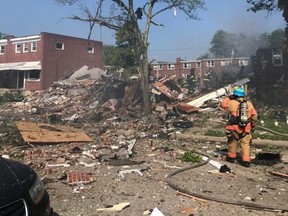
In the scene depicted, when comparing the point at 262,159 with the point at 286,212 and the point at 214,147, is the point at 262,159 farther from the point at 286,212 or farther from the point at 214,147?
the point at 286,212

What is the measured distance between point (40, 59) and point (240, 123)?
113ft

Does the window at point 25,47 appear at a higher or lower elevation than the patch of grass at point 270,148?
higher

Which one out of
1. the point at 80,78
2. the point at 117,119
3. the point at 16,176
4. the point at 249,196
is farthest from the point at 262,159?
the point at 80,78

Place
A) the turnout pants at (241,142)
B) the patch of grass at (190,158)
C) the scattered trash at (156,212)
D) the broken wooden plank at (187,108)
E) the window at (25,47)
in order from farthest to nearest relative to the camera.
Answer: the window at (25,47), the broken wooden plank at (187,108), the patch of grass at (190,158), the turnout pants at (241,142), the scattered trash at (156,212)

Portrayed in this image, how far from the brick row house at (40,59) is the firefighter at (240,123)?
31079 millimetres

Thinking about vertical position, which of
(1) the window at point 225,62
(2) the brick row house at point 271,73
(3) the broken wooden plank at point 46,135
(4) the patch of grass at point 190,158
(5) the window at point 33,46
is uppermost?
(1) the window at point 225,62

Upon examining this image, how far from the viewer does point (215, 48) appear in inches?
4104

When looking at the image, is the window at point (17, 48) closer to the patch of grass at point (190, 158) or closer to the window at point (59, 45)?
the window at point (59, 45)

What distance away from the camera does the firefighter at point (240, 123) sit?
7.73m

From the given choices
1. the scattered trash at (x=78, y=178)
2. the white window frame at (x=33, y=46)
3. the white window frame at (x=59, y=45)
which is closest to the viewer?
the scattered trash at (x=78, y=178)

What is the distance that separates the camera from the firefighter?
25.3ft

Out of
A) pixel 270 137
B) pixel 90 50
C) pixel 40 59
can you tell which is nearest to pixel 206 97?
pixel 270 137

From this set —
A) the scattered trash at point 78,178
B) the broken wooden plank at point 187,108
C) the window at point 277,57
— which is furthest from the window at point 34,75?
the scattered trash at point 78,178

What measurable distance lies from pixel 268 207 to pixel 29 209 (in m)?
3.30
